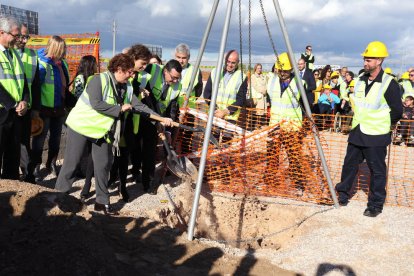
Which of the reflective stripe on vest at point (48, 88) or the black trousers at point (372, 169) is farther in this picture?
the reflective stripe on vest at point (48, 88)

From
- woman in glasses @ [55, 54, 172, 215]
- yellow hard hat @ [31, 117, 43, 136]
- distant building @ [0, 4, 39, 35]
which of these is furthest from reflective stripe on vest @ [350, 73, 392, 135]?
distant building @ [0, 4, 39, 35]

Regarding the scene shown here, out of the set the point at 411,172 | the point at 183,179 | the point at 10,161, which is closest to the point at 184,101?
the point at 183,179

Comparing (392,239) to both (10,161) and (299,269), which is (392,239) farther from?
(10,161)

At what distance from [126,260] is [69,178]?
173 centimetres

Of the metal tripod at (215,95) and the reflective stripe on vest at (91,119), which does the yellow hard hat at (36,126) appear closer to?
the reflective stripe on vest at (91,119)

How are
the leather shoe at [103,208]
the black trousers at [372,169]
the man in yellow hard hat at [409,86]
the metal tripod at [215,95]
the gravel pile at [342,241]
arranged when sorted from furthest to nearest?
the man in yellow hard hat at [409,86] → the black trousers at [372,169] → the leather shoe at [103,208] → the metal tripod at [215,95] → the gravel pile at [342,241]

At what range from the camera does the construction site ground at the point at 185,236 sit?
313 cm

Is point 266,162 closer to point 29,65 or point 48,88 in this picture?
point 48,88

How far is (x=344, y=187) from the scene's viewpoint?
5684mm

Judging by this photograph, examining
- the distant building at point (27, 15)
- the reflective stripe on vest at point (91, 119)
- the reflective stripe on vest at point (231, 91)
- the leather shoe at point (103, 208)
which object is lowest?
the leather shoe at point (103, 208)

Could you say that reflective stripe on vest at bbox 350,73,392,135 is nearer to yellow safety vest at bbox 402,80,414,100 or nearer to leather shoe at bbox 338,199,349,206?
leather shoe at bbox 338,199,349,206

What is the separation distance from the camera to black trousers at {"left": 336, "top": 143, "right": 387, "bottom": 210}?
5.29 m

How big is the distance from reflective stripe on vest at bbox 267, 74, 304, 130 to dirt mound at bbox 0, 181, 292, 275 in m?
2.38

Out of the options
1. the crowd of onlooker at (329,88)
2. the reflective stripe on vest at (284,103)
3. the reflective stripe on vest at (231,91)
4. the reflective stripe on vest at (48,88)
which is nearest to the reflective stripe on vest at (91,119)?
the reflective stripe on vest at (48,88)
